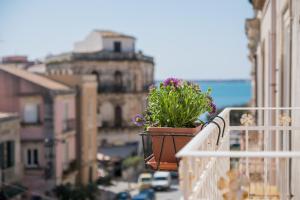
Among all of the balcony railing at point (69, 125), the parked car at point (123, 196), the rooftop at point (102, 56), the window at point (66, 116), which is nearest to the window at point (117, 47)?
the rooftop at point (102, 56)

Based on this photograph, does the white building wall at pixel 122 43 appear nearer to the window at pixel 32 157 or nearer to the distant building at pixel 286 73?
the window at pixel 32 157

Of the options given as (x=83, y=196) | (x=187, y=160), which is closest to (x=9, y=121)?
(x=83, y=196)

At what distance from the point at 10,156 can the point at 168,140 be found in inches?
1027

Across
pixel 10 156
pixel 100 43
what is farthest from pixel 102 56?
pixel 10 156

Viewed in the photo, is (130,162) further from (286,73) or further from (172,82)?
(172,82)

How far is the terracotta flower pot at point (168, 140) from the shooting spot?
210 inches

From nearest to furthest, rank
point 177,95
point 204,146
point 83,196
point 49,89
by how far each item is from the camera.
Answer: point 204,146, point 177,95, point 49,89, point 83,196

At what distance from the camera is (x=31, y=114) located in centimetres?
3569

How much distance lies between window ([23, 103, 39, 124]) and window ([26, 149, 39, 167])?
1.65 meters

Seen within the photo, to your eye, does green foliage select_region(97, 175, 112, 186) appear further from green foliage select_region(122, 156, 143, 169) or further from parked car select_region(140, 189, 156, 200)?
green foliage select_region(122, 156, 143, 169)

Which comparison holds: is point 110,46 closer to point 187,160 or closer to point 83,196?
point 83,196

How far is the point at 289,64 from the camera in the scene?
9.15 meters

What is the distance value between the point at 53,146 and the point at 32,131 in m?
1.49

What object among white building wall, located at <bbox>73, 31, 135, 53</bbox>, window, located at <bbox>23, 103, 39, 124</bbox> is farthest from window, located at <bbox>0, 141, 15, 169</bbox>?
white building wall, located at <bbox>73, 31, 135, 53</bbox>
